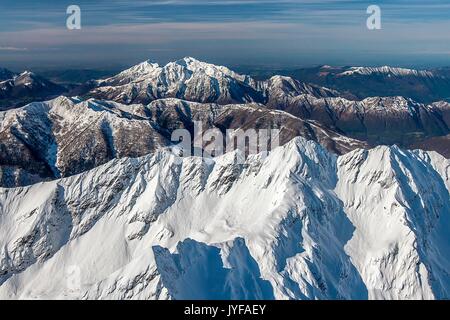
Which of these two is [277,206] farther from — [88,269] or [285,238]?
[88,269]
